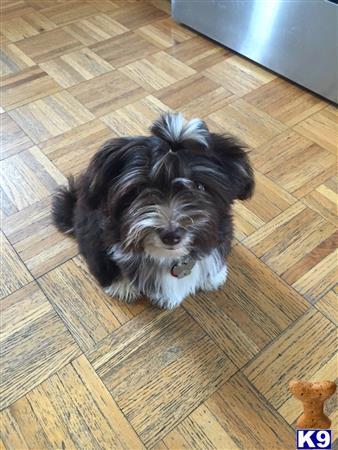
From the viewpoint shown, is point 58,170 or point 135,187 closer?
point 135,187

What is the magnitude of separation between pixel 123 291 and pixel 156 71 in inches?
54.2

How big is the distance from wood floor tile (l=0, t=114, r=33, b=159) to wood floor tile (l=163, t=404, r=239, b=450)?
52.6 inches

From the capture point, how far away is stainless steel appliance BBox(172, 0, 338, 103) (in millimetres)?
1862

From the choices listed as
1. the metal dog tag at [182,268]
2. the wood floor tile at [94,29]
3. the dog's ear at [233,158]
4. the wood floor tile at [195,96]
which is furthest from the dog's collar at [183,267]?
the wood floor tile at [94,29]

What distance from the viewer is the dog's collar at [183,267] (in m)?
1.08

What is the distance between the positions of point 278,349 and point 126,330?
18.7 inches

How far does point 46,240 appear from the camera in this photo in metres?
1.51

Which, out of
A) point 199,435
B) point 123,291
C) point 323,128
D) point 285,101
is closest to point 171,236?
point 123,291

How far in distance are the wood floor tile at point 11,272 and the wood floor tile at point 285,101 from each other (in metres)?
1.33

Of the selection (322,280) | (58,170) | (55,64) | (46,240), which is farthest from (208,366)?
(55,64)

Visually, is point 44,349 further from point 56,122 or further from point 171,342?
point 56,122

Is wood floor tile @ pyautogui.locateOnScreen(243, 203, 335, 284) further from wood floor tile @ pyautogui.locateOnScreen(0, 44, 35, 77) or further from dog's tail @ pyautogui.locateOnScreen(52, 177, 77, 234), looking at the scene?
wood floor tile @ pyautogui.locateOnScreen(0, 44, 35, 77)

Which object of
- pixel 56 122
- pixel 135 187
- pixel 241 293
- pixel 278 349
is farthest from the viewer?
pixel 56 122

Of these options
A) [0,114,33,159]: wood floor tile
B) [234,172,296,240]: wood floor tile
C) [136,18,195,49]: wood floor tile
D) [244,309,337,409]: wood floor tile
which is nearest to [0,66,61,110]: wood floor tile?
[0,114,33,159]: wood floor tile
